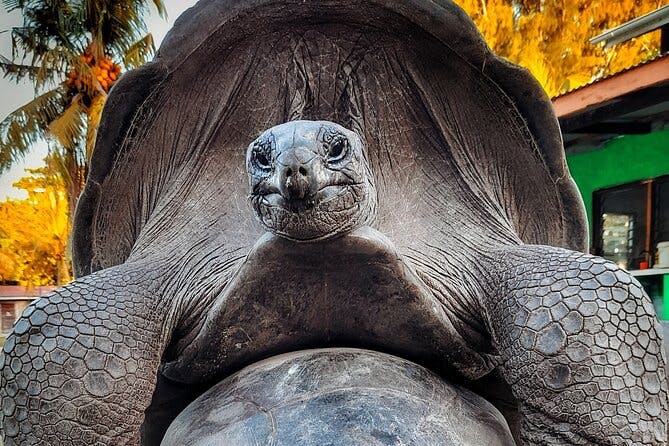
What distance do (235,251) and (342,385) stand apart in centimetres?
52

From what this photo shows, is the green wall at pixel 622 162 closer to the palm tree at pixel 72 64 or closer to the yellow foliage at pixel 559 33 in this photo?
the yellow foliage at pixel 559 33

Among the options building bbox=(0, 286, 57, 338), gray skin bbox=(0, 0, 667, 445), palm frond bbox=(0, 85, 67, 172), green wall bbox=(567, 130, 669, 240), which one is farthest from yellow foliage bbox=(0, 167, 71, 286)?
gray skin bbox=(0, 0, 667, 445)

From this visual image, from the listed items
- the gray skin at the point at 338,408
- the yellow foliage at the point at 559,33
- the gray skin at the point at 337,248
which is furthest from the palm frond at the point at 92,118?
the gray skin at the point at 338,408

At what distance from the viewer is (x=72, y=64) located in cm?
1588

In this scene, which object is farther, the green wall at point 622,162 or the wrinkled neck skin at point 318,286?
the green wall at point 622,162

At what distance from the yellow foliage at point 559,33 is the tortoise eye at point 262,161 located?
1396 cm

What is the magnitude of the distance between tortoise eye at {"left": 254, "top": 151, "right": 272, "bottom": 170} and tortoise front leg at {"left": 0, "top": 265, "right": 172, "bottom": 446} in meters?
0.57

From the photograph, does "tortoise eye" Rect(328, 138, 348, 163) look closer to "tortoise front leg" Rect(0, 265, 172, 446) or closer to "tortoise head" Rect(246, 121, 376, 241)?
"tortoise head" Rect(246, 121, 376, 241)

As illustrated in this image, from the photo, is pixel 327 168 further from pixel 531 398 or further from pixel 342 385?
pixel 531 398

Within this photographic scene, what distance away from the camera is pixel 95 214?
1974 mm

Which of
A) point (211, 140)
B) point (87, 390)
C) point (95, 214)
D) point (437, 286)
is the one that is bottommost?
point (87, 390)

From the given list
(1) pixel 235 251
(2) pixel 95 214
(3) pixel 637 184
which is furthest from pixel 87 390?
(3) pixel 637 184

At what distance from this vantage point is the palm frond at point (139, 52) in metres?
16.5

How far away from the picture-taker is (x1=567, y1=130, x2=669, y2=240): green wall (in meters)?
6.91
